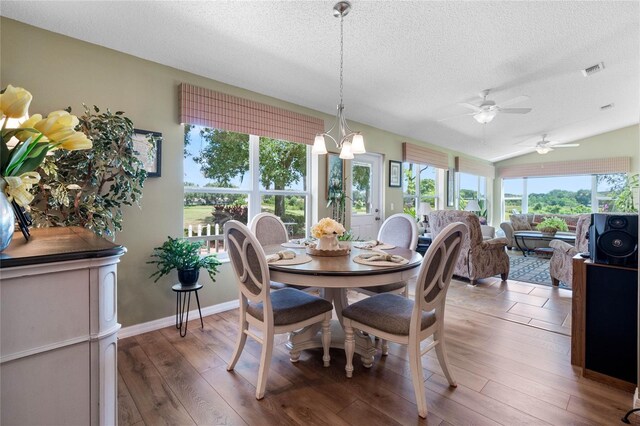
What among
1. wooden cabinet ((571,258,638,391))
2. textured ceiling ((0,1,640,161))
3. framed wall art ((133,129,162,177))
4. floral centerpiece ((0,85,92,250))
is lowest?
wooden cabinet ((571,258,638,391))

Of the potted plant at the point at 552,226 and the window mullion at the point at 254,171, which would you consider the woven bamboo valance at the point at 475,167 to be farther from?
the window mullion at the point at 254,171

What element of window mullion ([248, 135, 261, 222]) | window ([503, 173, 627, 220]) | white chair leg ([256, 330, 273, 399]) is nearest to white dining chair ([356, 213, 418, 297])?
white chair leg ([256, 330, 273, 399])

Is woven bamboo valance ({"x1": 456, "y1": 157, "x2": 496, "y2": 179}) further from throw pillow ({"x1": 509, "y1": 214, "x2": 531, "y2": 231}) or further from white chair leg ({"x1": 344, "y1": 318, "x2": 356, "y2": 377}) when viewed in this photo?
white chair leg ({"x1": 344, "y1": 318, "x2": 356, "y2": 377})

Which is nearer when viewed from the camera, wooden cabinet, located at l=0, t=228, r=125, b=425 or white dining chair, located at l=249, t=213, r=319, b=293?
wooden cabinet, located at l=0, t=228, r=125, b=425

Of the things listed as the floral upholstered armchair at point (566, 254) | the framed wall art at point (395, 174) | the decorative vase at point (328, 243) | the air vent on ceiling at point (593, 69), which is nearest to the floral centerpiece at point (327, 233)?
the decorative vase at point (328, 243)

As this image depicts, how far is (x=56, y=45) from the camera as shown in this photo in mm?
2268

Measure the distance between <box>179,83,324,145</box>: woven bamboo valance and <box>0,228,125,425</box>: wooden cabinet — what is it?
223 cm

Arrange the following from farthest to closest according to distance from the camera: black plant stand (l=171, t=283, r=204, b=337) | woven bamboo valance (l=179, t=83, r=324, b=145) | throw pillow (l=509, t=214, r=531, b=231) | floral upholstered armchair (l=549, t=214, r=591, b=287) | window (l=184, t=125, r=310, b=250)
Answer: throw pillow (l=509, t=214, r=531, b=231) → floral upholstered armchair (l=549, t=214, r=591, b=287) → window (l=184, t=125, r=310, b=250) → woven bamboo valance (l=179, t=83, r=324, b=145) → black plant stand (l=171, t=283, r=204, b=337)

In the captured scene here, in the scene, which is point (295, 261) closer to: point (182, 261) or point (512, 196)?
point (182, 261)

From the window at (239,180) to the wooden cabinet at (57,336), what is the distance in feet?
7.39

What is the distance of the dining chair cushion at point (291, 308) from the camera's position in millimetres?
1831

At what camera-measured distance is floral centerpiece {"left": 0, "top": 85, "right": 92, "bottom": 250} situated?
867mm

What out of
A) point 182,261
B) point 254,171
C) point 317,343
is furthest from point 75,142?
point 254,171

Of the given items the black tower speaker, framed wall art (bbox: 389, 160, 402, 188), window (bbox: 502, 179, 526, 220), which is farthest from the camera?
window (bbox: 502, 179, 526, 220)
